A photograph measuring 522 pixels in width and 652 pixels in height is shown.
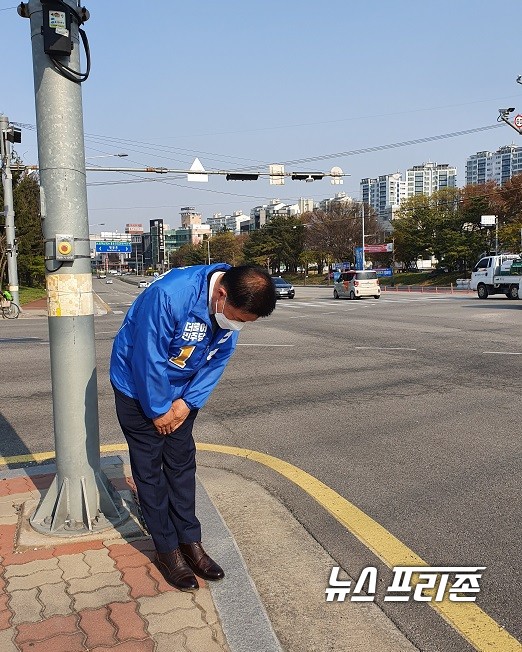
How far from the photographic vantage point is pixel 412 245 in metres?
68.0

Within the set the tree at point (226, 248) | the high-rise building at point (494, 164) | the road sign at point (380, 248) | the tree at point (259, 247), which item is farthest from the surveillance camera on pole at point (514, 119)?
the high-rise building at point (494, 164)

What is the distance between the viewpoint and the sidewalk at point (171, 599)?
2467 mm

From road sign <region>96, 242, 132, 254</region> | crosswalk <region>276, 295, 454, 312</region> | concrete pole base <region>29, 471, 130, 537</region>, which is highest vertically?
road sign <region>96, 242, 132, 254</region>

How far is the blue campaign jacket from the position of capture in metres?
2.63

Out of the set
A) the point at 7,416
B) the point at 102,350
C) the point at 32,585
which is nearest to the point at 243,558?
the point at 32,585

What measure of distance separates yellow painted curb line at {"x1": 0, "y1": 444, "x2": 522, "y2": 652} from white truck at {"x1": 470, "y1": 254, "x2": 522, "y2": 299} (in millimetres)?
25341

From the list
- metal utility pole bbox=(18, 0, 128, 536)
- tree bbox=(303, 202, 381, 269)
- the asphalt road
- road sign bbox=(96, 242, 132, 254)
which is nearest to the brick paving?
metal utility pole bbox=(18, 0, 128, 536)

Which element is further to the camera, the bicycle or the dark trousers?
the bicycle

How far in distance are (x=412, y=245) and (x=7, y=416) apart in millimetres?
65364

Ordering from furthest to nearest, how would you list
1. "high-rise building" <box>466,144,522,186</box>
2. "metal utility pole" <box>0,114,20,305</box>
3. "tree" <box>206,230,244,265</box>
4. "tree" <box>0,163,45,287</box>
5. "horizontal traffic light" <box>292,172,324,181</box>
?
"high-rise building" <box>466,144,522,186</box> < "tree" <box>206,230,244,265</box> < "tree" <box>0,163,45,287</box> < "horizontal traffic light" <box>292,172,324,181</box> < "metal utility pole" <box>0,114,20,305</box>

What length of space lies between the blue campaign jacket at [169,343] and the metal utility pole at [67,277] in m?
0.55

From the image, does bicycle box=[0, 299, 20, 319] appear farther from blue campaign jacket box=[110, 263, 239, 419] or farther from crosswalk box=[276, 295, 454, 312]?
blue campaign jacket box=[110, 263, 239, 419]

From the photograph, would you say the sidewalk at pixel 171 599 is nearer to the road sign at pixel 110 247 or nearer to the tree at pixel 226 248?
the road sign at pixel 110 247

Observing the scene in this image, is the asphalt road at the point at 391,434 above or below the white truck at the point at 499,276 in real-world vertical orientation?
below
